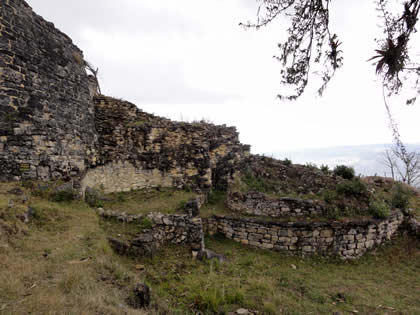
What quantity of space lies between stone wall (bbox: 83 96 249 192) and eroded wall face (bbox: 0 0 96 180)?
3.39ft

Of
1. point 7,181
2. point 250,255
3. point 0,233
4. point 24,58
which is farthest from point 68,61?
point 250,255

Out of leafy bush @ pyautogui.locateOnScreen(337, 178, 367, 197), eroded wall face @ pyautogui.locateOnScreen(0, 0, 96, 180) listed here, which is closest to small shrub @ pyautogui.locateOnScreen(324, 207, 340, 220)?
leafy bush @ pyautogui.locateOnScreen(337, 178, 367, 197)

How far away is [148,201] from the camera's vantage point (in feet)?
27.6

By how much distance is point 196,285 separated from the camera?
16.5 ft

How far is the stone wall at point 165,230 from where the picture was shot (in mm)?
6023

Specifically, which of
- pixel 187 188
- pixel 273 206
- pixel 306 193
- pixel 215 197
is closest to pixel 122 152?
pixel 187 188

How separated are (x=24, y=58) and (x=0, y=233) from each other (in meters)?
4.69

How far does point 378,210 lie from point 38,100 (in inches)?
479

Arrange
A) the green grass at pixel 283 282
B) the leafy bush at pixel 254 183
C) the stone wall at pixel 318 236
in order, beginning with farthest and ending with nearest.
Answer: the leafy bush at pixel 254 183 → the stone wall at pixel 318 236 → the green grass at pixel 283 282

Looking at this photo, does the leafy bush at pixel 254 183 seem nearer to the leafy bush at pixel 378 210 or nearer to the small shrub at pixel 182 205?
the small shrub at pixel 182 205

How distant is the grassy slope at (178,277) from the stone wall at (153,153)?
188 centimetres

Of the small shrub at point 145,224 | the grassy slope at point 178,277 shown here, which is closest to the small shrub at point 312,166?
the grassy slope at point 178,277

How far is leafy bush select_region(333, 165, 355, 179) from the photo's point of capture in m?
11.6

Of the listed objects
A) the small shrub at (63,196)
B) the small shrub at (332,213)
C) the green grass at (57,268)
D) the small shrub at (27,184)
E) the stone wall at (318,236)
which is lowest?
the stone wall at (318,236)
